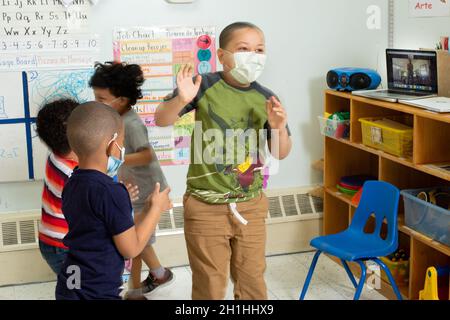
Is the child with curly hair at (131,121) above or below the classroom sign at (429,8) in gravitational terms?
below

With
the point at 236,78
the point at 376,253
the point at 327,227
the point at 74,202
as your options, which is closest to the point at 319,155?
the point at 327,227

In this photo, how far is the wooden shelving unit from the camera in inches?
121

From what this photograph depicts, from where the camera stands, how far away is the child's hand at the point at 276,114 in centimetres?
236

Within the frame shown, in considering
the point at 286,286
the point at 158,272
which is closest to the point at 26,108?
the point at 158,272

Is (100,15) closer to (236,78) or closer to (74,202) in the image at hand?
(236,78)

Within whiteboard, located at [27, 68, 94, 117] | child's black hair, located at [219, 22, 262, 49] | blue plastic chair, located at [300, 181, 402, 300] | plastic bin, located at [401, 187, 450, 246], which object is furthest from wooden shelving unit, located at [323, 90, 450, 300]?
whiteboard, located at [27, 68, 94, 117]

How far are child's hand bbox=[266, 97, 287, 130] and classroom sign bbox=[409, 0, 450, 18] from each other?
1.84 metres

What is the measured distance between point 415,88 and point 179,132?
1271mm

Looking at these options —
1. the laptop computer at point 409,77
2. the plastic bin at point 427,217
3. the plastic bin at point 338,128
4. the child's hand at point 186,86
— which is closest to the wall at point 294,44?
the plastic bin at point 338,128

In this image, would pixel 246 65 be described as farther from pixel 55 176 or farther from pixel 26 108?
pixel 26 108

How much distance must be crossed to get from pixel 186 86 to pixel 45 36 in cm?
144

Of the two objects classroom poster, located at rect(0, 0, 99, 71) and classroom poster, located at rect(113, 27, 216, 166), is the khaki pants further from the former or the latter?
classroom poster, located at rect(0, 0, 99, 71)

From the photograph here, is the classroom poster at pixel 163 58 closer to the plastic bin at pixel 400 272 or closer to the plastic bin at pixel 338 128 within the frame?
the plastic bin at pixel 338 128

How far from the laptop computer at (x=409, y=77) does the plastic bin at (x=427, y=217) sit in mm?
462
